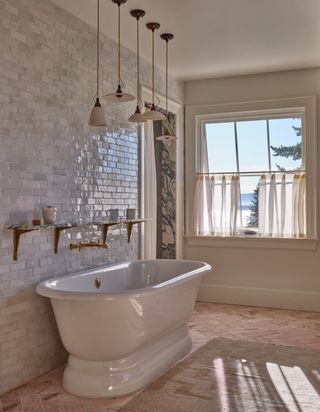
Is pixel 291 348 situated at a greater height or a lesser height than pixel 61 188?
lesser

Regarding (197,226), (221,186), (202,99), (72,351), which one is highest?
(202,99)

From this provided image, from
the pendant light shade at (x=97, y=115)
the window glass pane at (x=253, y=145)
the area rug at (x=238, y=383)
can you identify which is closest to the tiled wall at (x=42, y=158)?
the pendant light shade at (x=97, y=115)

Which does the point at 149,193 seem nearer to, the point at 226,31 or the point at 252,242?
the point at 252,242

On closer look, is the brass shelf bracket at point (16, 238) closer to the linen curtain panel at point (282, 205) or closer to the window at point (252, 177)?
the window at point (252, 177)

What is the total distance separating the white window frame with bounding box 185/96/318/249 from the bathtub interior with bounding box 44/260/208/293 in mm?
1598

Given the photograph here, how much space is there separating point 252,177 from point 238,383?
3154 mm

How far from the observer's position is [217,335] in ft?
15.4

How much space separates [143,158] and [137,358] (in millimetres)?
2388

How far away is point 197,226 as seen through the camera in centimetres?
633

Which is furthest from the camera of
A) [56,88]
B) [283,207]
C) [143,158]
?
[283,207]

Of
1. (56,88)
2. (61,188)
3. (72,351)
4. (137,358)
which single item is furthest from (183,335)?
(56,88)

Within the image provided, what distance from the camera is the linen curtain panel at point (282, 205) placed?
229 inches

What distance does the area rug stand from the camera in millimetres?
3090

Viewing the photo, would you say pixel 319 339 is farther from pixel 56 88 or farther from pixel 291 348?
pixel 56 88
